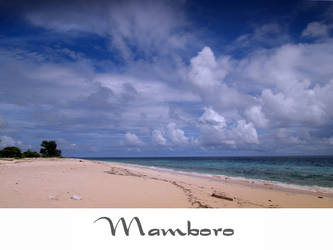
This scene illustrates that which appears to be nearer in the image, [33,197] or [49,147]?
[33,197]

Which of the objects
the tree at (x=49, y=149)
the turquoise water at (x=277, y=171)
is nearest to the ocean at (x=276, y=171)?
the turquoise water at (x=277, y=171)

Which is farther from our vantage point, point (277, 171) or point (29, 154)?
point (29, 154)

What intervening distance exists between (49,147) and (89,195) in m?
26.3

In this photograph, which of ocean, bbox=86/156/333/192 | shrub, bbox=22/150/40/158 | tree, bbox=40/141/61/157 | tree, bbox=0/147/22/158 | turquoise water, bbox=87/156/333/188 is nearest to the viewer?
ocean, bbox=86/156/333/192

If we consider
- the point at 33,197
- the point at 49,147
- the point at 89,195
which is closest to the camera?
the point at 33,197

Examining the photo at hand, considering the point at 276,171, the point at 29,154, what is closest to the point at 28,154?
the point at 29,154

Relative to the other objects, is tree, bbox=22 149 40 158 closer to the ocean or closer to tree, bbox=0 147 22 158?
tree, bbox=0 147 22 158

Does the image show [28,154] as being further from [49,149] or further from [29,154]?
[49,149]

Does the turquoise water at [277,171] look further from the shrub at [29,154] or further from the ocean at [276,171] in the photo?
the shrub at [29,154]

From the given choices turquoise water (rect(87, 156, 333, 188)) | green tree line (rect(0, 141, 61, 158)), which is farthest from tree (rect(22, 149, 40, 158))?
turquoise water (rect(87, 156, 333, 188))

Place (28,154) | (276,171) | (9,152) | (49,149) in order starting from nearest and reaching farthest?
(276,171) → (9,152) → (28,154) → (49,149)
